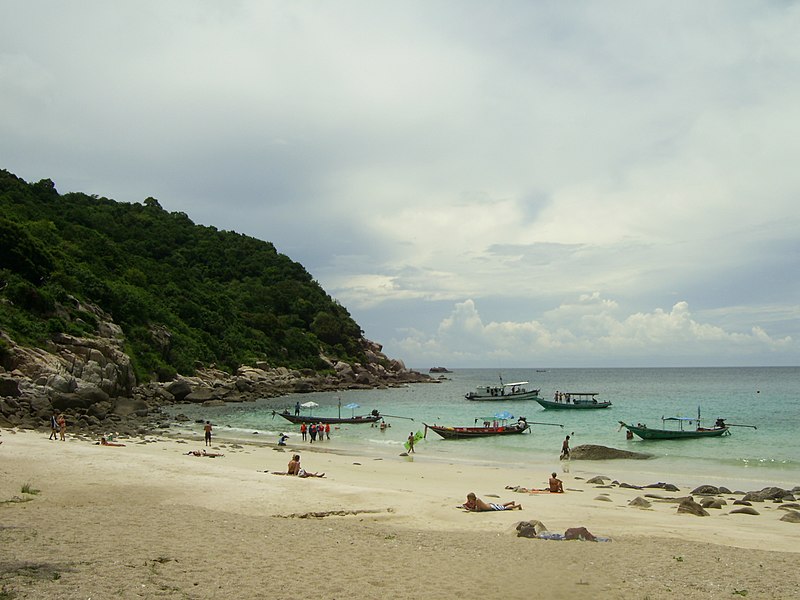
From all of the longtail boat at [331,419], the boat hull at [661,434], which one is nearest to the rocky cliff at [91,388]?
the longtail boat at [331,419]

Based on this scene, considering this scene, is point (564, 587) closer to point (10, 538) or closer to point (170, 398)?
point (10, 538)

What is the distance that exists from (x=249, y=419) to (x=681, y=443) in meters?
31.5

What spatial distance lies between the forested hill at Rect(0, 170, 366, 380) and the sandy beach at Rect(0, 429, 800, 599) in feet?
98.1

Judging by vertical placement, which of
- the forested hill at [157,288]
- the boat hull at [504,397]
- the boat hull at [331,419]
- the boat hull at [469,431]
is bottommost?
the boat hull at [504,397]

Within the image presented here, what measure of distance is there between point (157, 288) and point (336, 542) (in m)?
78.8

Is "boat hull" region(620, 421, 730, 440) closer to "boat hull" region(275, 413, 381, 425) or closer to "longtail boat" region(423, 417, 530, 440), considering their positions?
"longtail boat" region(423, 417, 530, 440)

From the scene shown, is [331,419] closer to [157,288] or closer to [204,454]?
[204,454]

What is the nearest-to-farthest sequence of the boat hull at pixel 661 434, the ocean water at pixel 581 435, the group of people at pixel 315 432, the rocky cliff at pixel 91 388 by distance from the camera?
1. the ocean water at pixel 581 435
2. the rocky cliff at pixel 91 388
3. the group of people at pixel 315 432
4. the boat hull at pixel 661 434

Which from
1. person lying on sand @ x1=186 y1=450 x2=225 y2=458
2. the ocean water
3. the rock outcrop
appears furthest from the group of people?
the rock outcrop

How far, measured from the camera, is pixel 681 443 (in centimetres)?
3669

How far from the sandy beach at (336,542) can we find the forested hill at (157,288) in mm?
29894

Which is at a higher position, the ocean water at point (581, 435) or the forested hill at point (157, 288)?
the forested hill at point (157, 288)

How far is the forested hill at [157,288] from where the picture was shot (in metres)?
50.3

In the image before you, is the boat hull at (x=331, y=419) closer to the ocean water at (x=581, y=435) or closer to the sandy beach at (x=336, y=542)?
the ocean water at (x=581, y=435)
